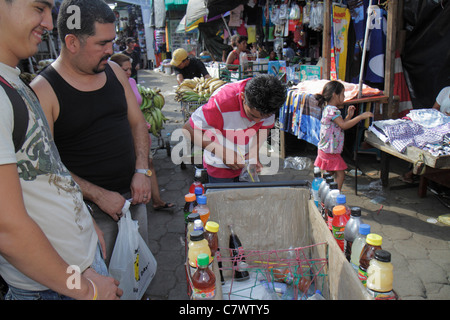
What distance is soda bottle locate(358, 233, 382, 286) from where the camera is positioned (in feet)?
4.40

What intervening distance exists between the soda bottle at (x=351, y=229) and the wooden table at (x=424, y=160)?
7.34 ft

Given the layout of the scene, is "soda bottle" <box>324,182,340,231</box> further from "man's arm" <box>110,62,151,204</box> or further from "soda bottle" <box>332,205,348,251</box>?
"man's arm" <box>110,62,151,204</box>

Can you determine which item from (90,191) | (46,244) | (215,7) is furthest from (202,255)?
(215,7)

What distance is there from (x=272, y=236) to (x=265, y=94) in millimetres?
955

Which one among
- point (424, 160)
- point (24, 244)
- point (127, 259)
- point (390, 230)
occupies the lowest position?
point (390, 230)

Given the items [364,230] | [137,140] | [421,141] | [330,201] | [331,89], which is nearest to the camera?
[364,230]

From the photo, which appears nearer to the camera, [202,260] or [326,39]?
[202,260]

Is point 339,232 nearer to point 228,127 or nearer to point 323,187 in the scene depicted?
point 323,187

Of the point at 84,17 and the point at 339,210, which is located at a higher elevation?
the point at 84,17

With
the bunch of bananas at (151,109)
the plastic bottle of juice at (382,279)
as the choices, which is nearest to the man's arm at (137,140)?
the plastic bottle of juice at (382,279)

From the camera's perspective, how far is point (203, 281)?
1273mm

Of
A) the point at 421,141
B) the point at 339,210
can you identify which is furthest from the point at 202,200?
the point at 421,141

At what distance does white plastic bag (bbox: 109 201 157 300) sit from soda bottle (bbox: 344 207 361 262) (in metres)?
1.23
